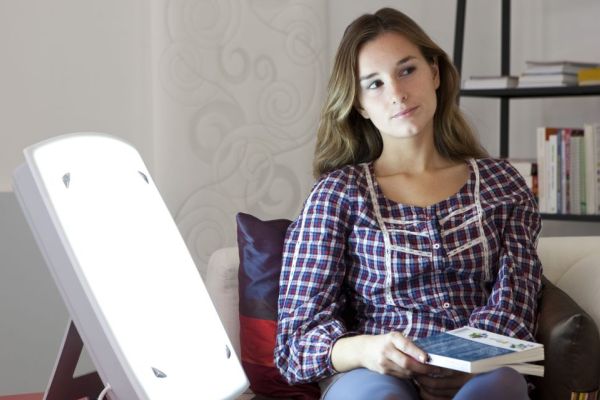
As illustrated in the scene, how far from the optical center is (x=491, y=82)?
3.24 m

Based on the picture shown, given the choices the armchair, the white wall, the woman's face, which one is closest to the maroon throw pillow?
the armchair

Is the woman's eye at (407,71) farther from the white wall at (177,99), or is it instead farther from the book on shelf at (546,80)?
the book on shelf at (546,80)

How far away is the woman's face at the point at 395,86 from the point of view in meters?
1.96

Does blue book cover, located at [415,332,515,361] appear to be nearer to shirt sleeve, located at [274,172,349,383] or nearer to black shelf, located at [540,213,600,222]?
shirt sleeve, located at [274,172,349,383]

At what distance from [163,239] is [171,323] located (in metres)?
0.16

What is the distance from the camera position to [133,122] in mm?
2934

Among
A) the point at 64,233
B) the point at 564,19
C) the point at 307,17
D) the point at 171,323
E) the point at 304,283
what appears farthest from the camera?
the point at 564,19

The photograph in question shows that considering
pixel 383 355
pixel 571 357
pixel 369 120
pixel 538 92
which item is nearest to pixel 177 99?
pixel 369 120

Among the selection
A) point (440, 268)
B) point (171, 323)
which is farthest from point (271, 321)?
point (171, 323)

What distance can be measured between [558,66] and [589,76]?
104 mm

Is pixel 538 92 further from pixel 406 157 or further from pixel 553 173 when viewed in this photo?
pixel 406 157

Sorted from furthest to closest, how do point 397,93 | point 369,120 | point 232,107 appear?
point 232,107 → point 369,120 → point 397,93

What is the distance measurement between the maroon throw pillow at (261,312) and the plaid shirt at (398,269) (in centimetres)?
5

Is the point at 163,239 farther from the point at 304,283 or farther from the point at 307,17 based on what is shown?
the point at 307,17
